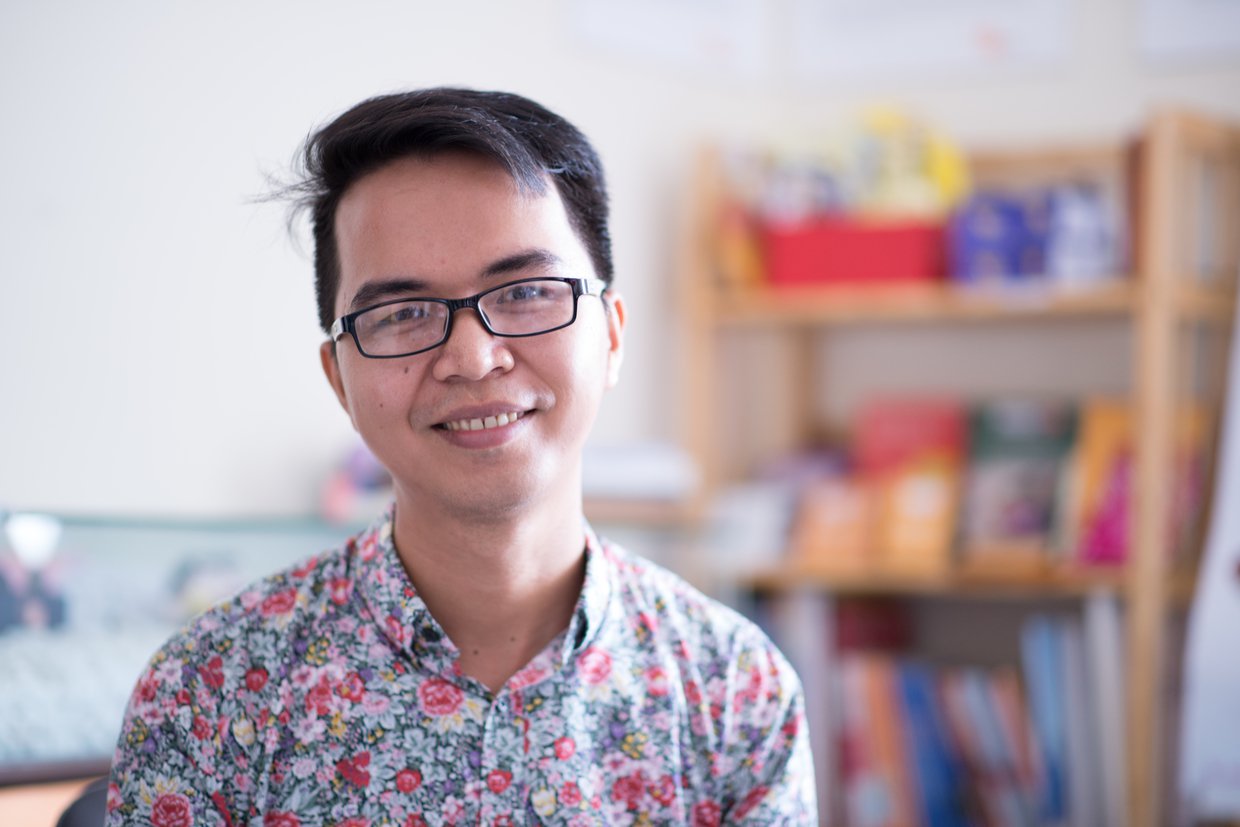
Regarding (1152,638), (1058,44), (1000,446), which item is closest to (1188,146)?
(1058,44)

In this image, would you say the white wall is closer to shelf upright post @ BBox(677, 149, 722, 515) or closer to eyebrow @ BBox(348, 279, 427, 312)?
shelf upright post @ BBox(677, 149, 722, 515)

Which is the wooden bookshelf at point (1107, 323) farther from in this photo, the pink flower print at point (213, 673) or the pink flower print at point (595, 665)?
the pink flower print at point (213, 673)

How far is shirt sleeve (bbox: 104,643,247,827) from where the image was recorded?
1048 mm

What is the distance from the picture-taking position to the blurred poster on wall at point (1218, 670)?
213 cm

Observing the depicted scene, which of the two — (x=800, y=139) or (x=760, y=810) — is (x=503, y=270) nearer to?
(x=760, y=810)

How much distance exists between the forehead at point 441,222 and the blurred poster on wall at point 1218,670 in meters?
1.59

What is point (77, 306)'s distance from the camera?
178cm

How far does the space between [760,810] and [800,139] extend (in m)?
1.76

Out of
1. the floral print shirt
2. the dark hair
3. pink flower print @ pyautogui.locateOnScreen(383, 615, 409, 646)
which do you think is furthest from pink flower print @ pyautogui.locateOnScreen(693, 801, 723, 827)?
the dark hair

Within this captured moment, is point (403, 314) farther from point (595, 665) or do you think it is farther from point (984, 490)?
point (984, 490)

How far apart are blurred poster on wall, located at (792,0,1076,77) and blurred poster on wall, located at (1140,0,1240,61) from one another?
165mm

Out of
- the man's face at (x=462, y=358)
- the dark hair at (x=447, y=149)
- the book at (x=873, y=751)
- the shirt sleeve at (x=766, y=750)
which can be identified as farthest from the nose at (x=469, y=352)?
the book at (x=873, y=751)

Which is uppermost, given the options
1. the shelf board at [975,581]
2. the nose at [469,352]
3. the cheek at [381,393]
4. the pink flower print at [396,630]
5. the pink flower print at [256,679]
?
the nose at [469,352]

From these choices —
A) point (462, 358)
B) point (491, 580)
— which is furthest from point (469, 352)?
point (491, 580)
